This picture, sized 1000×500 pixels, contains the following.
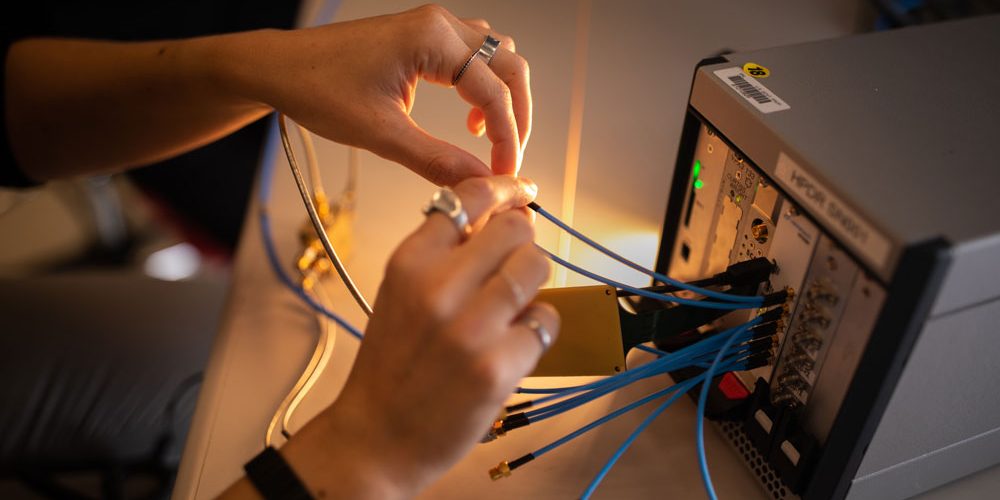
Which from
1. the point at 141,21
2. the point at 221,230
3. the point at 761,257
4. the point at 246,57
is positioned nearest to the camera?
the point at 761,257

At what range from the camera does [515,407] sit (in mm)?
693

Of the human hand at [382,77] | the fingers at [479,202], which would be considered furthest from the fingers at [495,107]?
the fingers at [479,202]

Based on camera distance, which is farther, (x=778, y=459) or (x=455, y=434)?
(x=778, y=459)

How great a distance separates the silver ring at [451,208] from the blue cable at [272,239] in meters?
0.33

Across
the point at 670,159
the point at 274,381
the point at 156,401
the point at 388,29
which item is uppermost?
the point at 388,29

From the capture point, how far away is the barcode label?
0.62 metres

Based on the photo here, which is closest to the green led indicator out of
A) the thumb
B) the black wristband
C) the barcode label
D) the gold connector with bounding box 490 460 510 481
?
the barcode label

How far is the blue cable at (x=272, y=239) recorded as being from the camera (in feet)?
2.85

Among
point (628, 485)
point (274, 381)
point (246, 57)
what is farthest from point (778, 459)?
point (246, 57)

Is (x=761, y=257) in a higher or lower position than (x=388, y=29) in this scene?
lower

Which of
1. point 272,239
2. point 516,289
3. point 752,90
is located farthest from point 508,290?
point 272,239

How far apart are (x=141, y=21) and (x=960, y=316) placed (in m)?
2.07

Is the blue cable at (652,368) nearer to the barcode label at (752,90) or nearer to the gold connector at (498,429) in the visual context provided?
the gold connector at (498,429)

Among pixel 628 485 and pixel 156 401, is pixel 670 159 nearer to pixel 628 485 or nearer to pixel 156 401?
pixel 628 485
